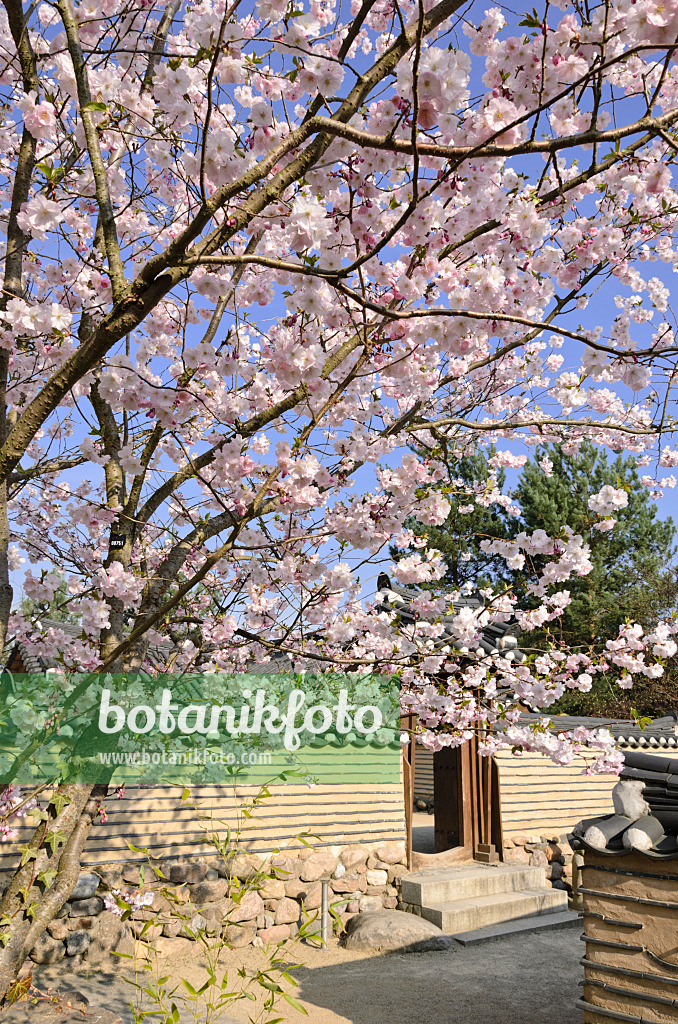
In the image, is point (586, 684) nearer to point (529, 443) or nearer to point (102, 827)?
point (529, 443)

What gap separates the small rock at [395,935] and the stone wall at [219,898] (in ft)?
1.15

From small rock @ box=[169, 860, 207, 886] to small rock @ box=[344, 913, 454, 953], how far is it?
61.3 inches

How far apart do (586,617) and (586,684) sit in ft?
38.0

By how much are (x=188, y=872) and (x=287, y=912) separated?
1064mm

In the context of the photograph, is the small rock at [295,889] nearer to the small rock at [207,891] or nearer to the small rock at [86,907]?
the small rock at [207,891]

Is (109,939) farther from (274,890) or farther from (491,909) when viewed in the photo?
(491,909)

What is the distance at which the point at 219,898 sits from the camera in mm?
6086

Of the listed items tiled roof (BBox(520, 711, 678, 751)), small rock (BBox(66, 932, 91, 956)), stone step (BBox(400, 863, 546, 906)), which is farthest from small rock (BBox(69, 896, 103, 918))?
tiled roof (BBox(520, 711, 678, 751))

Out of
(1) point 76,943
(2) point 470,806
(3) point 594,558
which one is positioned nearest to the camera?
(1) point 76,943

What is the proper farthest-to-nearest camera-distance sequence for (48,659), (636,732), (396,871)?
(636,732)
(396,871)
(48,659)

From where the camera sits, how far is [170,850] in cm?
607

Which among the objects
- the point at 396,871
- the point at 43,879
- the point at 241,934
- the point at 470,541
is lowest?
the point at 241,934

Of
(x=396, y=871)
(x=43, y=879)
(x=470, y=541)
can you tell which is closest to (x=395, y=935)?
(x=396, y=871)

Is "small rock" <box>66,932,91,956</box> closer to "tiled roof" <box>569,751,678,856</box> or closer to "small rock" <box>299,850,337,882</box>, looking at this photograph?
"small rock" <box>299,850,337,882</box>
